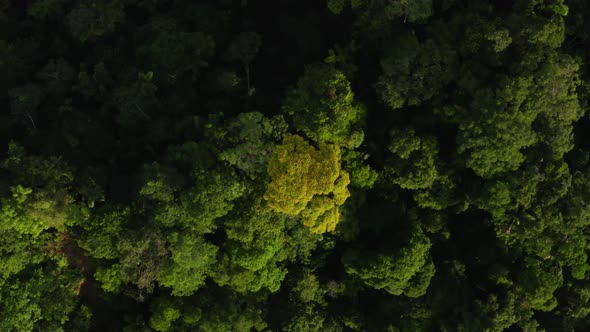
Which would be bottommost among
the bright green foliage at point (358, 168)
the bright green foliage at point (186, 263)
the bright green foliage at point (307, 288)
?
the bright green foliage at point (186, 263)

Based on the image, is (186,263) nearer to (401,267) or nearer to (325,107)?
(325,107)

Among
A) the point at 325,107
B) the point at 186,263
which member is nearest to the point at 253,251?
the point at 186,263

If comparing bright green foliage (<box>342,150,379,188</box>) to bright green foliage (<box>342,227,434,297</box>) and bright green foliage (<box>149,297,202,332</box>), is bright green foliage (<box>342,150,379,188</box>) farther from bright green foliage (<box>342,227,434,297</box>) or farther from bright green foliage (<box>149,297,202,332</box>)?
bright green foliage (<box>149,297,202,332</box>)

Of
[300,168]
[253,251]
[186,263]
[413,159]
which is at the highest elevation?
[413,159]

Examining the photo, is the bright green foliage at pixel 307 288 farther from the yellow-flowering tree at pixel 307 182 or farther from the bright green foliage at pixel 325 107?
the bright green foliage at pixel 325 107

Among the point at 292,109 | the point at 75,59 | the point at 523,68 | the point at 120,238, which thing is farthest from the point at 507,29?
the point at 75,59

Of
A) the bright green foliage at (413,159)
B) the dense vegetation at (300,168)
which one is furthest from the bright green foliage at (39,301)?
the bright green foliage at (413,159)
